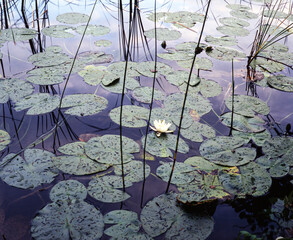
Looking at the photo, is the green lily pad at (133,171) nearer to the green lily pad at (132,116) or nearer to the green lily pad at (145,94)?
the green lily pad at (132,116)

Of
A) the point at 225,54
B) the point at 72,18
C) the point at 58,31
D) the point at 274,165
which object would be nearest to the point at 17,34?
the point at 58,31

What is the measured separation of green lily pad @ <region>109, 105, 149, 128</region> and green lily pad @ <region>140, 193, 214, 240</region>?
2.24 ft

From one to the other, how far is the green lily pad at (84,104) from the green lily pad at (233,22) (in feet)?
7.87

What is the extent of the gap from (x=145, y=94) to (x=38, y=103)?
0.86m

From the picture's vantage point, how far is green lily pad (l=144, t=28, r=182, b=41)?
11.2 ft

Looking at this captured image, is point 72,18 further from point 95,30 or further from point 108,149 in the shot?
point 108,149

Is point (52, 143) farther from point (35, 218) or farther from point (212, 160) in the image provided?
point (212, 160)

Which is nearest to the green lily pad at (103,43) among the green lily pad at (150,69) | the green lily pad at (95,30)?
the green lily pad at (95,30)

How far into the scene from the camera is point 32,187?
160cm

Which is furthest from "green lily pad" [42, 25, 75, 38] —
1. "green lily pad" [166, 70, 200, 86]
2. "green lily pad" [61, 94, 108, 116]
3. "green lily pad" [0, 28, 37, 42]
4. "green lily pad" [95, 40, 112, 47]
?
"green lily pad" [166, 70, 200, 86]

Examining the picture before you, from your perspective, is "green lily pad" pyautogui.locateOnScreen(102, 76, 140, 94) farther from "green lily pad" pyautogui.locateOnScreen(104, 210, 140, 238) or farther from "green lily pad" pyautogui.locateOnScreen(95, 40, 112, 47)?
"green lily pad" pyautogui.locateOnScreen(104, 210, 140, 238)

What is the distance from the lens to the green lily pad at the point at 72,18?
3644 mm

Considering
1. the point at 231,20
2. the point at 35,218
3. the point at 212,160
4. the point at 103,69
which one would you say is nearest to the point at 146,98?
the point at 103,69

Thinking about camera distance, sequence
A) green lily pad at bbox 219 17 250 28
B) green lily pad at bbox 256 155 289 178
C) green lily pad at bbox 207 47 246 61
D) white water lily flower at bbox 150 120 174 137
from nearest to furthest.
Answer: green lily pad at bbox 256 155 289 178, white water lily flower at bbox 150 120 174 137, green lily pad at bbox 207 47 246 61, green lily pad at bbox 219 17 250 28
